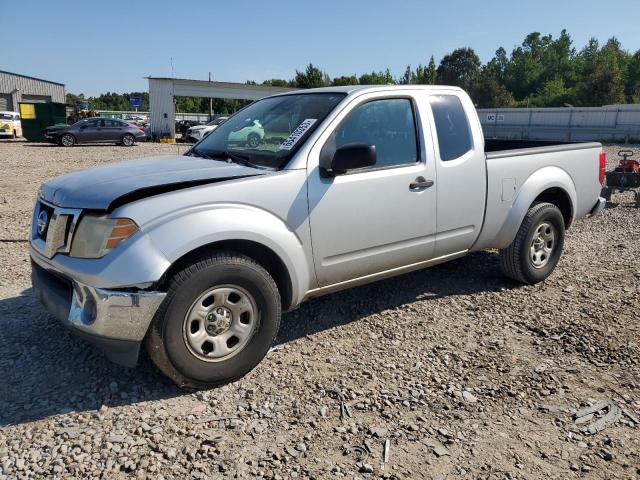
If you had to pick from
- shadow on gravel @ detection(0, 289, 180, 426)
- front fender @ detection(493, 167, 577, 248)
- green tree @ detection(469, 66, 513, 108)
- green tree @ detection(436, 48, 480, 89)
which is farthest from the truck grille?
green tree @ detection(436, 48, 480, 89)

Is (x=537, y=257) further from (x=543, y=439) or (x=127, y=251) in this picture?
(x=127, y=251)

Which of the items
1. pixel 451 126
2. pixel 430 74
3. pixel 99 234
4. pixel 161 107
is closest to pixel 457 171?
pixel 451 126

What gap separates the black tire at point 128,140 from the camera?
26594mm

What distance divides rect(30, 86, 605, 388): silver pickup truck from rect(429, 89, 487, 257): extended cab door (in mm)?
14

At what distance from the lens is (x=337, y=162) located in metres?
3.49

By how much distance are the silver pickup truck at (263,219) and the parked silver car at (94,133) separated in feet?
78.7

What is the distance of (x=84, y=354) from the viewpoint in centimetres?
363

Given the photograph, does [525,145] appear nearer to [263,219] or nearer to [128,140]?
[263,219]

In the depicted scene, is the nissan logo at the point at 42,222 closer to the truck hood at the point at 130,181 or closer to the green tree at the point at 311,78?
the truck hood at the point at 130,181

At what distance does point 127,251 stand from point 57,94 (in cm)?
6814

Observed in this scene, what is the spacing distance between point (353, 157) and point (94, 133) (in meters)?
25.7

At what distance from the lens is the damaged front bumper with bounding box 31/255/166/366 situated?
9.36ft

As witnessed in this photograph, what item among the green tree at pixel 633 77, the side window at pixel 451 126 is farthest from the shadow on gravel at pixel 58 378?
the green tree at pixel 633 77

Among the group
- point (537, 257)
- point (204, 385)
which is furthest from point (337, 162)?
point (537, 257)
